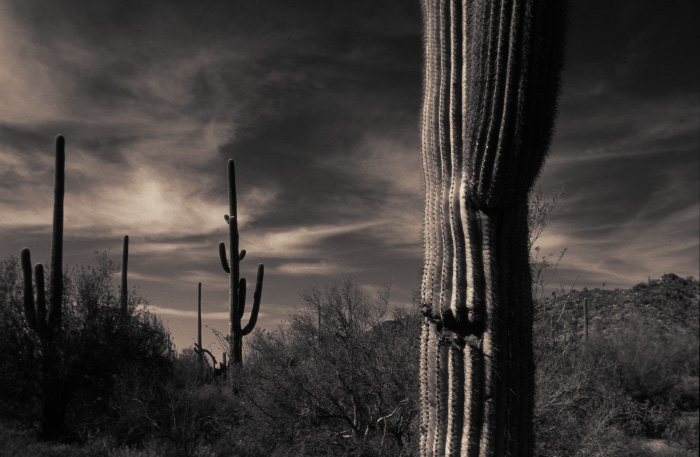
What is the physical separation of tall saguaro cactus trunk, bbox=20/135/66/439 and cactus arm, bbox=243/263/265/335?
5.16 meters

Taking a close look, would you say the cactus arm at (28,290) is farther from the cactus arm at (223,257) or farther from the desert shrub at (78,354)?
the cactus arm at (223,257)

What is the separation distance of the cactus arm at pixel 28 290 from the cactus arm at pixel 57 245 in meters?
0.38

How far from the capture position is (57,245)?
13.7m

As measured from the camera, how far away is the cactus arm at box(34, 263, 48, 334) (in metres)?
12.9

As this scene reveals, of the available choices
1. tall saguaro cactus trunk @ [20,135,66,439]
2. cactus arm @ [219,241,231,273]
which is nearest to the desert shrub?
tall saguaro cactus trunk @ [20,135,66,439]

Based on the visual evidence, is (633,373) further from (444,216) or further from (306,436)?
(444,216)

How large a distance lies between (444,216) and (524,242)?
0.69 metres

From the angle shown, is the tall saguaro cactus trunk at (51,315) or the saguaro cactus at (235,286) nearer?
the tall saguaro cactus trunk at (51,315)

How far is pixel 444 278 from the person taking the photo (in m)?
4.39

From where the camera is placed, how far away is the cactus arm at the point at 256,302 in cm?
1666

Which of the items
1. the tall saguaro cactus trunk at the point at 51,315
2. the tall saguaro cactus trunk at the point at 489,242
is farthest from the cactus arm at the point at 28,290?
the tall saguaro cactus trunk at the point at 489,242

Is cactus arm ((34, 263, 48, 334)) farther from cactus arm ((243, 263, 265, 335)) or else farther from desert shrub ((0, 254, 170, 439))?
cactus arm ((243, 263, 265, 335))

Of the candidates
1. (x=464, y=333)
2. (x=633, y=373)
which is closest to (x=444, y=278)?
(x=464, y=333)

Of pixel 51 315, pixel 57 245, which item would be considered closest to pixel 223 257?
pixel 57 245
